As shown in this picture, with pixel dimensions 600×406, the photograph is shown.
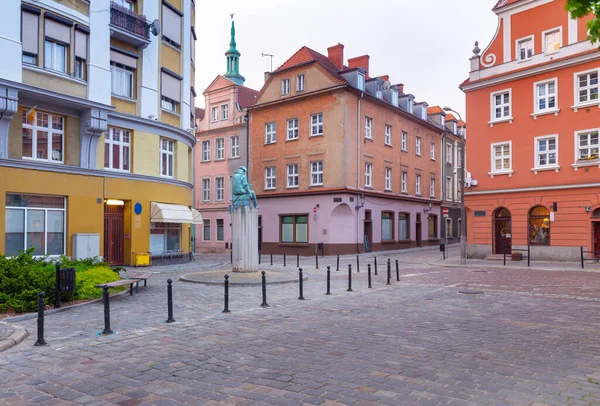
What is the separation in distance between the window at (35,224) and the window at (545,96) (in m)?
25.0

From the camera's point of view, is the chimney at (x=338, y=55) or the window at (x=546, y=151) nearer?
the window at (x=546, y=151)

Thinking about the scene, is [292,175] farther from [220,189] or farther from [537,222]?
[537,222]

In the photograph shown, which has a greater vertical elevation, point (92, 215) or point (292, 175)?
point (292, 175)

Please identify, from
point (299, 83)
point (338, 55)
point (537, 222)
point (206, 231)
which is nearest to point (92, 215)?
point (299, 83)

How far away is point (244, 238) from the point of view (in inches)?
728

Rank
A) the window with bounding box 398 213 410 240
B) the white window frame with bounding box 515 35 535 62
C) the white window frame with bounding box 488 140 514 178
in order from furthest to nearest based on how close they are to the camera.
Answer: the window with bounding box 398 213 410 240
the white window frame with bounding box 488 140 514 178
the white window frame with bounding box 515 35 535 62

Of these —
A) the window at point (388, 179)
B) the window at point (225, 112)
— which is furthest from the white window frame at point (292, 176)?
the window at point (225, 112)

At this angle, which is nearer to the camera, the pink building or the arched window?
the arched window

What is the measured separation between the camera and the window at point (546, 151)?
27.9 m

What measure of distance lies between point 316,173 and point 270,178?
15.7 feet

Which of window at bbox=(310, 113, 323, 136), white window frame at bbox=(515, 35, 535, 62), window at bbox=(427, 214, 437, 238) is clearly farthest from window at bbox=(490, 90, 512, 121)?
window at bbox=(427, 214, 437, 238)

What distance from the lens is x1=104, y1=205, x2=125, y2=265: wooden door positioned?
2391 cm

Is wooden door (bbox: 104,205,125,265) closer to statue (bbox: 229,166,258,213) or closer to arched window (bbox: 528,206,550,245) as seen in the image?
statue (bbox: 229,166,258,213)

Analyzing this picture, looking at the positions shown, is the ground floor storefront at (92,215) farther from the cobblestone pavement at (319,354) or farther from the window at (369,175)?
the window at (369,175)
